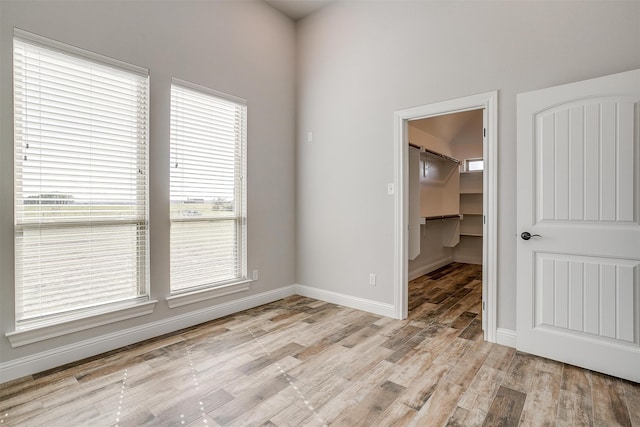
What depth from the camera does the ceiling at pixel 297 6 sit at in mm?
3828

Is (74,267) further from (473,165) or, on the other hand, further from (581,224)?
(473,165)

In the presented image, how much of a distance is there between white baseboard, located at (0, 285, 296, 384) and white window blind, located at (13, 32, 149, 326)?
0.85ft

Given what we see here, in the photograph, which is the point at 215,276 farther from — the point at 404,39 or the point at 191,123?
the point at 404,39

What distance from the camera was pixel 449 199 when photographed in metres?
5.96

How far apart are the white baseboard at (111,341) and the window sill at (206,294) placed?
11 cm

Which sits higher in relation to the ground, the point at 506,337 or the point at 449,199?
the point at 449,199

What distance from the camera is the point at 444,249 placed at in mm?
6219

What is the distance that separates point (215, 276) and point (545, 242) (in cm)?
301

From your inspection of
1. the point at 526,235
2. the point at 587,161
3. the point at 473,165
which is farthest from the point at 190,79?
the point at 473,165

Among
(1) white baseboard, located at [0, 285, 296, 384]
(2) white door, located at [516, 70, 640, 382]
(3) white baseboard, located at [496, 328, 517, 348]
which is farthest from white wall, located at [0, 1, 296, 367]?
(2) white door, located at [516, 70, 640, 382]

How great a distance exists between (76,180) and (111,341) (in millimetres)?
1298

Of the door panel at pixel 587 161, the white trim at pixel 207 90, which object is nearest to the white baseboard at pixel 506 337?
the door panel at pixel 587 161

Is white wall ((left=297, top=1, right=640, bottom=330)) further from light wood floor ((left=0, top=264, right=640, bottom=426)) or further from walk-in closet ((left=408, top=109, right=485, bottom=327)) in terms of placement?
walk-in closet ((left=408, top=109, right=485, bottom=327))

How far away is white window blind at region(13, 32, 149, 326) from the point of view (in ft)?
7.30
